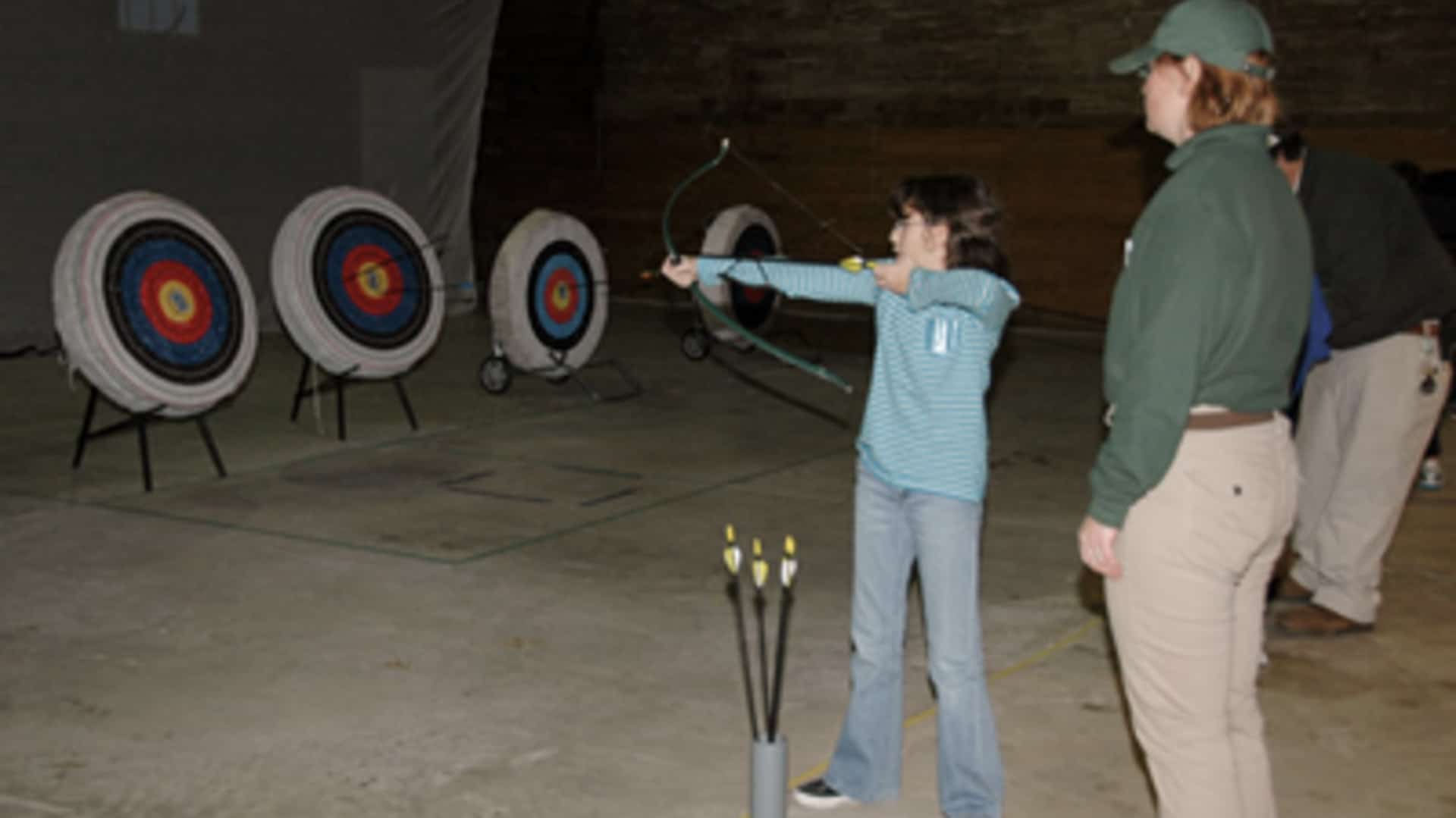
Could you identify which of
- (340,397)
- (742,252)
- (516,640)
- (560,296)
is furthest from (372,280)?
(516,640)

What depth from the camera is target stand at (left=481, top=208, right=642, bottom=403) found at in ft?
27.1

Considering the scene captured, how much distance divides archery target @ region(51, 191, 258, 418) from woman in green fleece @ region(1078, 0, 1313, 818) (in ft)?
15.8

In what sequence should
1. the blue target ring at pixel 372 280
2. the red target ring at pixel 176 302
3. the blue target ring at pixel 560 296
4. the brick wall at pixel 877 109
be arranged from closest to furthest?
1. the red target ring at pixel 176 302
2. the blue target ring at pixel 372 280
3. the blue target ring at pixel 560 296
4. the brick wall at pixel 877 109

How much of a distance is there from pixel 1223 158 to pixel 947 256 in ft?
2.63

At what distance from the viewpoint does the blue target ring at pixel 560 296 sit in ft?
A: 27.8

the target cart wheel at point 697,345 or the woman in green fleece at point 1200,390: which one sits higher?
the woman in green fleece at point 1200,390

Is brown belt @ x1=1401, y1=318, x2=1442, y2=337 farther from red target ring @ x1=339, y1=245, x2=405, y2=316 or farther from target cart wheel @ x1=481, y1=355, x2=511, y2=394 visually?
target cart wheel @ x1=481, y1=355, x2=511, y2=394

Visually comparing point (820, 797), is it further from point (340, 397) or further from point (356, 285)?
point (356, 285)

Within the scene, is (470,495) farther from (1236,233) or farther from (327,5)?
(327,5)

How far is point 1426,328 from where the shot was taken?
409cm

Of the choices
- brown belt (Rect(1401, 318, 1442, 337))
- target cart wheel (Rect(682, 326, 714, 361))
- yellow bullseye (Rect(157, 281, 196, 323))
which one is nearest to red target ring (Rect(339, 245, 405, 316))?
yellow bullseye (Rect(157, 281, 196, 323))

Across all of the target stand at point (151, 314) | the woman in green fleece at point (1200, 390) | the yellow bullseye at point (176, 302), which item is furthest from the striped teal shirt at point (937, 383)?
the yellow bullseye at point (176, 302)

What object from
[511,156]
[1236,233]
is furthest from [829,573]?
[511,156]

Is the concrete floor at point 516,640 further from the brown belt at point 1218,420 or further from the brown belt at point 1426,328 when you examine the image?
the brown belt at point 1218,420
